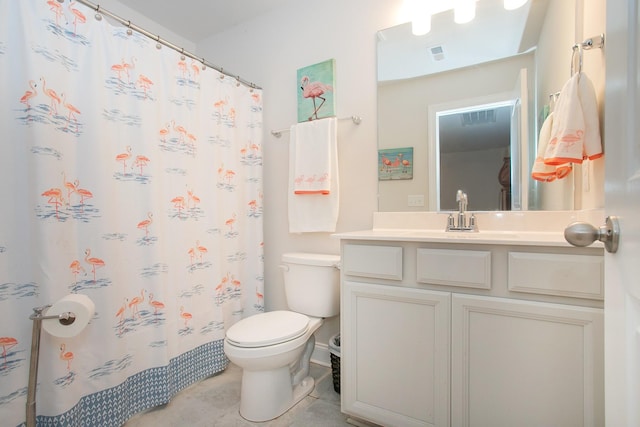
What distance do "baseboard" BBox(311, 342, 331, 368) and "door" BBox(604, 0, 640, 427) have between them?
5.09ft

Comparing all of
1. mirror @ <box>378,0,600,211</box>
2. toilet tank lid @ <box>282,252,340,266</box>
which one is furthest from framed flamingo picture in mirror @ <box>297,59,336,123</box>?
toilet tank lid @ <box>282,252,340,266</box>

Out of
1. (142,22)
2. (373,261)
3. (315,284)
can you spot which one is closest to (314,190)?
(315,284)

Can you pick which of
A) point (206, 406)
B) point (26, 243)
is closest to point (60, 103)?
point (26, 243)

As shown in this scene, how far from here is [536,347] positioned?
1000 millimetres

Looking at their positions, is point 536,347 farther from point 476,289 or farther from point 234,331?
point 234,331

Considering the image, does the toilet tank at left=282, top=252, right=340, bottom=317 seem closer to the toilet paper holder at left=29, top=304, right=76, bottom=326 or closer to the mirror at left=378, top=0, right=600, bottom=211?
the mirror at left=378, top=0, right=600, bottom=211

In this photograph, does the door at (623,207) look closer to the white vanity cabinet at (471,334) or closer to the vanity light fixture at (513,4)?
the white vanity cabinet at (471,334)

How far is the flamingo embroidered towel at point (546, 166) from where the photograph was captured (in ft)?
4.23

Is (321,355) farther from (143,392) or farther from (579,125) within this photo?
(579,125)

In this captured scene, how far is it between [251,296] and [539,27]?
2138mm

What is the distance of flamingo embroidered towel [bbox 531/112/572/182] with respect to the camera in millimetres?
1289

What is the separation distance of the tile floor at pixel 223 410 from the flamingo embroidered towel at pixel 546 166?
54.7 inches

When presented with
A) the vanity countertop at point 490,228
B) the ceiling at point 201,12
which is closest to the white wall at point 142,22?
the ceiling at point 201,12

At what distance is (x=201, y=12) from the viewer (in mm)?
2133
